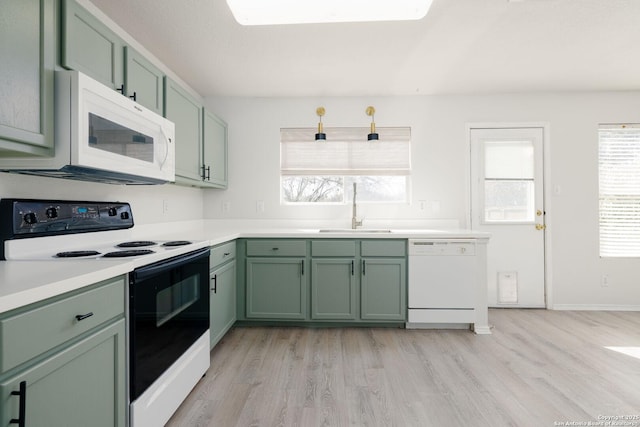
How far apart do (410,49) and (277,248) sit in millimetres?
1970

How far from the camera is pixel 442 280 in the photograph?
2973 mm

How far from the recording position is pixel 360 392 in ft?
6.50

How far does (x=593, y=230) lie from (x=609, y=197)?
41 cm

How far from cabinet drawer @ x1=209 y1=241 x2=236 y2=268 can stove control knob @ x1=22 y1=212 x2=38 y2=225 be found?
39.3 inches

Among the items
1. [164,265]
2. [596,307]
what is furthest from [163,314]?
[596,307]

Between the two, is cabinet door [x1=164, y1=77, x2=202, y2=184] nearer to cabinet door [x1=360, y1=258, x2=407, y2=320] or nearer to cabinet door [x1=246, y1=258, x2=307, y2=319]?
cabinet door [x1=246, y1=258, x2=307, y2=319]

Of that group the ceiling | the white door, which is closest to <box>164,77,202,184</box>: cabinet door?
the ceiling

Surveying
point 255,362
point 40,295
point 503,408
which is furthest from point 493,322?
point 40,295

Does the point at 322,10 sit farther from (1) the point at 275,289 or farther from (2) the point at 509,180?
(2) the point at 509,180

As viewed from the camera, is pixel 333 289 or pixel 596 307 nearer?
pixel 333 289

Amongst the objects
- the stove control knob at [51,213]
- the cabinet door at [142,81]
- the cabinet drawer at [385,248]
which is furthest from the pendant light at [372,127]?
the stove control knob at [51,213]

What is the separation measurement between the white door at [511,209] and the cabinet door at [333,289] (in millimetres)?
1633

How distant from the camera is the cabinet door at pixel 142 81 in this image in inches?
74.8

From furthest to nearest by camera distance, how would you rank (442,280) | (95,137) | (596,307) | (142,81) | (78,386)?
1. (596,307)
2. (442,280)
3. (142,81)
4. (95,137)
5. (78,386)
